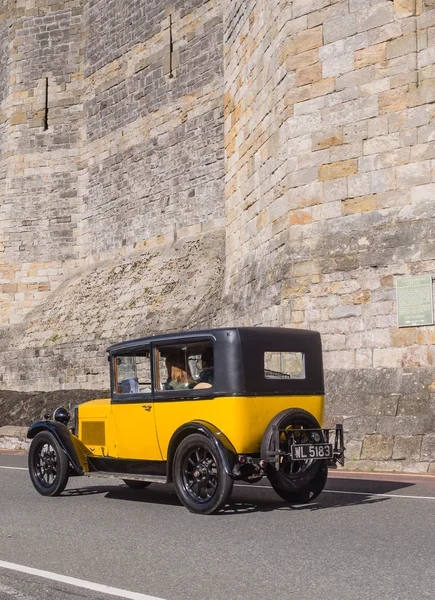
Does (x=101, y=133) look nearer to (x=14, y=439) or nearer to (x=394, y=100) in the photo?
(x=14, y=439)

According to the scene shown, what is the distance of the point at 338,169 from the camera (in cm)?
1423

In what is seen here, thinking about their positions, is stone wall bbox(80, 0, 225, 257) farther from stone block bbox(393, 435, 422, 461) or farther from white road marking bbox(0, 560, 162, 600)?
white road marking bbox(0, 560, 162, 600)

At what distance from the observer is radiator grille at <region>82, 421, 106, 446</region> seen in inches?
360

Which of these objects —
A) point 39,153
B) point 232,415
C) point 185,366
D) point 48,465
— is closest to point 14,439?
point 48,465

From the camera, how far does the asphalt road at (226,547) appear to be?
4.88 meters

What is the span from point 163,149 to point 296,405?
17542 mm

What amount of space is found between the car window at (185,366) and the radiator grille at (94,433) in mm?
1082

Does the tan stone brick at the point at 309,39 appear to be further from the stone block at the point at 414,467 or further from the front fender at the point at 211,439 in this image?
the front fender at the point at 211,439

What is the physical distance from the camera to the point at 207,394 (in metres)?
8.02

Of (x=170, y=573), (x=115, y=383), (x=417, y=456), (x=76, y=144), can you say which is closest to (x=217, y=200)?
(x=76, y=144)

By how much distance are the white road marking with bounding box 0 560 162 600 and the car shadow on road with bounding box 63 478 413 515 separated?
268 centimetres

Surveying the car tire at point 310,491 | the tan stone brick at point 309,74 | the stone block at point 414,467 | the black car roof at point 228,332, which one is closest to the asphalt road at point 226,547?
the car tire at point 310,491

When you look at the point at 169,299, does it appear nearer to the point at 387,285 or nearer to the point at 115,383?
the point at 387,285

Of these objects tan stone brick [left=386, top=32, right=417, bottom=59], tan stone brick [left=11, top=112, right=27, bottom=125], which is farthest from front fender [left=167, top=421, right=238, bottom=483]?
tan stone brick [left=11, top=112, right=27, bottom=125]
